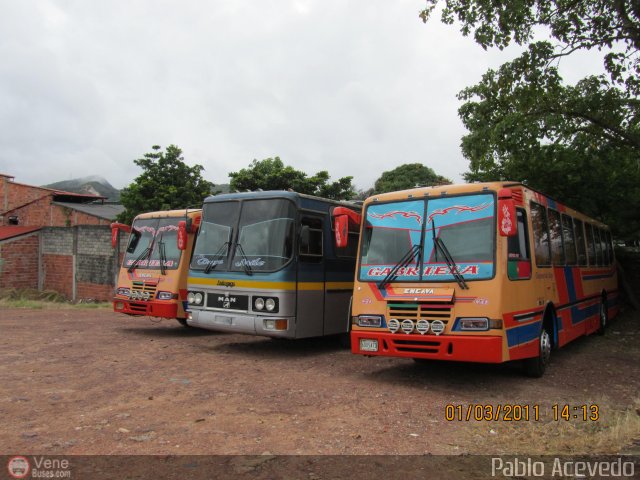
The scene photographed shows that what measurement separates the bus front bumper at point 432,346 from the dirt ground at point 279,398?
1.57ft

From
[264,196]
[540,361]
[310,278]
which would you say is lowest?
[540,361]

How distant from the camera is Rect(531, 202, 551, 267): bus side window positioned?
25.5 ft

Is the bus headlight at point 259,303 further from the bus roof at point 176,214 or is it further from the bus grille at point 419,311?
the bus roof at point 176,214

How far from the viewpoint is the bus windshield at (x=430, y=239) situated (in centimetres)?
693

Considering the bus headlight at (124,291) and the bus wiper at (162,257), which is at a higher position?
the bus wiper at (162,257)

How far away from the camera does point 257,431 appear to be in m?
5.21

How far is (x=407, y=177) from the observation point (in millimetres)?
41188

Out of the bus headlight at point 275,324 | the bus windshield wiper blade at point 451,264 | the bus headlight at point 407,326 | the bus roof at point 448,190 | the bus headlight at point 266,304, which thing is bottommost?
the bus headlight at point 275,324

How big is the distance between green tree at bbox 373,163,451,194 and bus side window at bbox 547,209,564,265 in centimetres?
3029

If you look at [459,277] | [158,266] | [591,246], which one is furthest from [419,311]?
[158,266]

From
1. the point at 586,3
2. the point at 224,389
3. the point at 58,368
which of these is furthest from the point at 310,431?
the point at 586,3

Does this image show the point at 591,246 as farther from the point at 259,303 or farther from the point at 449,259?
the point at 259,303

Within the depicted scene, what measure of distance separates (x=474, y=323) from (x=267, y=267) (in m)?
3.75
